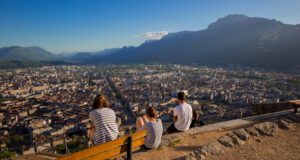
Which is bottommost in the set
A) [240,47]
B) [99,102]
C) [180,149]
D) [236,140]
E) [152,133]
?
[180,149]

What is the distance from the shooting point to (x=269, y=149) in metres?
4.93

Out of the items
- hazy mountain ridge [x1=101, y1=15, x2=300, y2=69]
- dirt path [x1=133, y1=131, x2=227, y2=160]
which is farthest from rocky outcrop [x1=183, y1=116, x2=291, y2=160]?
hazy mountain ridge [x1=101, y1=15, x2=300, y2=69]

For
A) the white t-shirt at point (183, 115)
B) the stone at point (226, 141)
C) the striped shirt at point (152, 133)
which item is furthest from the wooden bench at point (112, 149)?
the white t-shirt at point (183, 115)

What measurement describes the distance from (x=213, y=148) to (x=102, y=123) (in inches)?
71.4

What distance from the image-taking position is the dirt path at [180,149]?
486cm

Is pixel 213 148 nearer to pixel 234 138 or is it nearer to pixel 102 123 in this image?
pixel 234 138

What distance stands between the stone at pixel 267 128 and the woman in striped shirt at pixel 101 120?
2891 millimetres

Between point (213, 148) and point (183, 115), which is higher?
point (183, 115)

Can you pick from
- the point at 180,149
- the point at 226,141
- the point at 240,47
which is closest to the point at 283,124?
the point at 226,141

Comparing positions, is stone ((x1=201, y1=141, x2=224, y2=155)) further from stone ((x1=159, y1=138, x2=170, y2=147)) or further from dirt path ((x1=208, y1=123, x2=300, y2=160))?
stone ((x1=159, y1=138, x2=170, y2=147))

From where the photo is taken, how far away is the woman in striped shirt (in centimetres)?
448

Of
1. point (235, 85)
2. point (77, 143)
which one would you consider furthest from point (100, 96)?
point (235, 85)

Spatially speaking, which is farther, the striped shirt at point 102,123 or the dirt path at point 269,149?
the dirt path at point 269,149

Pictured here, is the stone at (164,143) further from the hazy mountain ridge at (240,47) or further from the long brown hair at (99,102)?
the hazy mountain ridge at (240,47)
